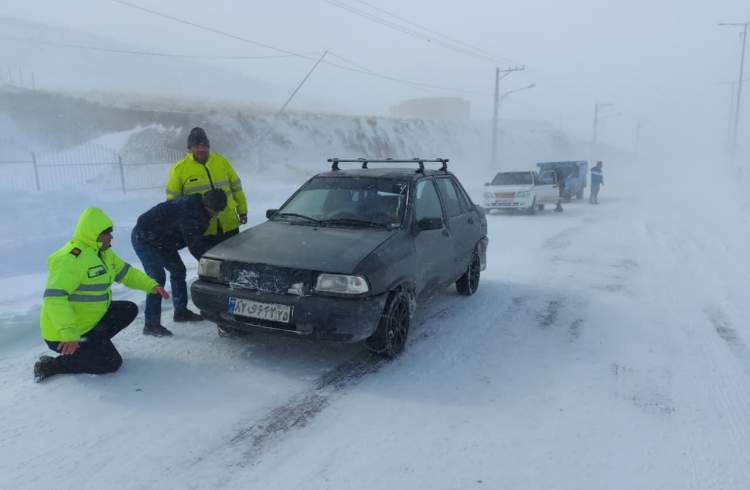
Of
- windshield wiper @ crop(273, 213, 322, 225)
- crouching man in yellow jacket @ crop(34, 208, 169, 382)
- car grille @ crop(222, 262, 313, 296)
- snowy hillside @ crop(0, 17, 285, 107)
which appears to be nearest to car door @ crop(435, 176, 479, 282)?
windshield wiper @ crop(273, 213, 322, 225)

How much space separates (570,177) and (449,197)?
62.3ft

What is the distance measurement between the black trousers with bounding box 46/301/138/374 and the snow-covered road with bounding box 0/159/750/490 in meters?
0.08

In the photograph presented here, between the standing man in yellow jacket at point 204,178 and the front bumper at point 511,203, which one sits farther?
the front bumper at point 511,203

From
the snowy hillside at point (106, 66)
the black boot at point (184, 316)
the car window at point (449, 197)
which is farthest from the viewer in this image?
the snowy hillside at point (106, 66)

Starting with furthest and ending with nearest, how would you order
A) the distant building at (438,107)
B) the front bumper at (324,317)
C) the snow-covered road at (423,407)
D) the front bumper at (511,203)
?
the distant building at (438,107) < the front bumper at (511,203) < the front bumper at (324,317) < the snow-covered road at (423,407)

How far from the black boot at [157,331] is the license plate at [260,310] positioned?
1159 mm

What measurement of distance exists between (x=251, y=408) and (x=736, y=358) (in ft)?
13.4

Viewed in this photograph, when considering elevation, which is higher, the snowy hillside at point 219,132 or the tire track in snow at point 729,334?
the snowy hillside at point 219,132

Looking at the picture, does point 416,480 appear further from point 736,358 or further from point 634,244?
point 634,244

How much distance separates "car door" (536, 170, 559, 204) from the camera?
17958 mm

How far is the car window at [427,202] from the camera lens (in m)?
5.29

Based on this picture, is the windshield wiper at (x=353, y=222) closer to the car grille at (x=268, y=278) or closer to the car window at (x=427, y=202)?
the car window at (x=427, y=202)

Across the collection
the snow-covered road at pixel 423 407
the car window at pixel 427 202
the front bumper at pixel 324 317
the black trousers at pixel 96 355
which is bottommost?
the snow-covered road at pixel 423 407

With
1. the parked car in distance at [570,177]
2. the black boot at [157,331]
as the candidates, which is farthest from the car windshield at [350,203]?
the parked car in distance at [570,177]
